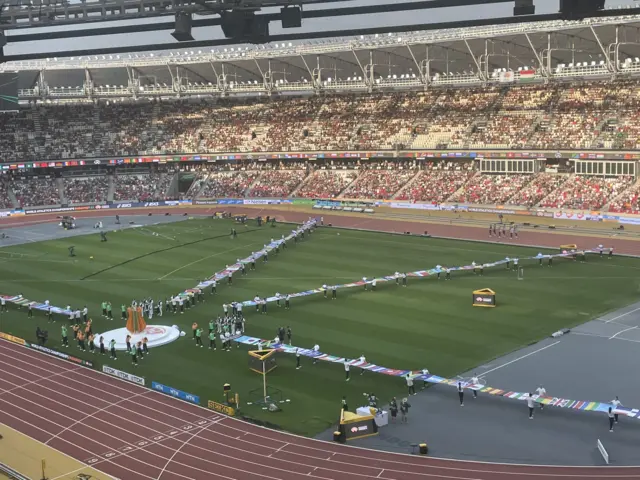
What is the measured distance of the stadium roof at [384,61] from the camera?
232 feet

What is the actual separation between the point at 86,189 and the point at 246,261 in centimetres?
4860

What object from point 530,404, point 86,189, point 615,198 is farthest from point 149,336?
point 86,189

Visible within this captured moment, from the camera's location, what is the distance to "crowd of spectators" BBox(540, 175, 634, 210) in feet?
208

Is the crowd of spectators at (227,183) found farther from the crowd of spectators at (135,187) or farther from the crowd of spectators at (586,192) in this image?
the crowd of spectators at (586,192)

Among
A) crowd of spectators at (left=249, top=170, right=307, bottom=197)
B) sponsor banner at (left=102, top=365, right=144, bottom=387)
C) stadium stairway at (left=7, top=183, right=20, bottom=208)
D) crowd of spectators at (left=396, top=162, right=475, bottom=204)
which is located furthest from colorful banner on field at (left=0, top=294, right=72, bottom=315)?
stadium stairway at (left=7, top=183, right=20, bottom=208)

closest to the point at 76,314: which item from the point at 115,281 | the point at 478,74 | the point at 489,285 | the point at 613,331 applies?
the point at 115,281

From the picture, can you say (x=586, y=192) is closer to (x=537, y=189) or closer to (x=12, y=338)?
(x=537, y=189)

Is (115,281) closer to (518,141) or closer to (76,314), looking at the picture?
(76,314)

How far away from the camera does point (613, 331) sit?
33.2m

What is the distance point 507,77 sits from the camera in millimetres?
75125

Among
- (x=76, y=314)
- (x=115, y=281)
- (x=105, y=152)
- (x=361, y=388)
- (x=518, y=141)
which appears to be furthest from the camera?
(x=105, y=152)

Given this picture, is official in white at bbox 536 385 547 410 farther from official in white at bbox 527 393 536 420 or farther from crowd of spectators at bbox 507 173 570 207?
crowd of spectators at bbox 507 173 570 207

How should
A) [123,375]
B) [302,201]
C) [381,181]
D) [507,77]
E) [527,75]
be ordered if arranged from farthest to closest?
[302,201] → [381,181] → [507,77] → [527,75] → [123,375]

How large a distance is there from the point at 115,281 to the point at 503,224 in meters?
31.5
